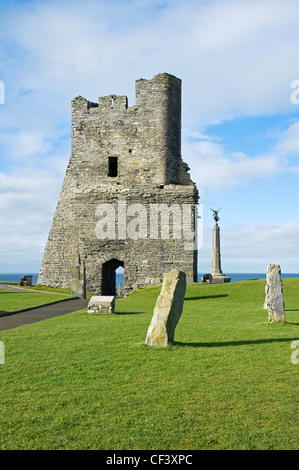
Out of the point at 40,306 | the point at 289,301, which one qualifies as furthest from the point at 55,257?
the point at 289,301

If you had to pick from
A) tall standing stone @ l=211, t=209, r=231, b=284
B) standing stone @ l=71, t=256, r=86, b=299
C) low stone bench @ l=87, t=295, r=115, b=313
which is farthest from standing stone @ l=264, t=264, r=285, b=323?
tall standing stone @ l=211, t=209, r=231, b=284

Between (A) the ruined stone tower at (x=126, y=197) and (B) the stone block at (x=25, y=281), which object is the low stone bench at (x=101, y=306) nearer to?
(A) the ruined stone tower at (x=126, y=197)

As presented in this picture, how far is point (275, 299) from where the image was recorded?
11.7 m

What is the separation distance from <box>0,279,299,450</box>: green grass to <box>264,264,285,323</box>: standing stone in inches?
26.8

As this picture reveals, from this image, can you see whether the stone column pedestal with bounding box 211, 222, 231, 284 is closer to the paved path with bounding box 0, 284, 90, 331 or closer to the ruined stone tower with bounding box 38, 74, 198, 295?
the ruined stone tower with bounding box 38, 74, 198, 295

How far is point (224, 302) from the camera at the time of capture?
19.2m

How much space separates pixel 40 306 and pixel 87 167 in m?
15.6

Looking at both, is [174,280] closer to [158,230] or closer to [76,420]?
[76,420]

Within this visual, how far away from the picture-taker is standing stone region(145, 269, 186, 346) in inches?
338

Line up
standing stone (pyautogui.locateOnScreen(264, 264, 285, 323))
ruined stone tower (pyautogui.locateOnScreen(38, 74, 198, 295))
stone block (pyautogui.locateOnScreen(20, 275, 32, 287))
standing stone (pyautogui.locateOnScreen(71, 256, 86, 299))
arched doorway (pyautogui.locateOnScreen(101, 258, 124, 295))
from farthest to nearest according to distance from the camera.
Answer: stone block (pyautogui.locateOnScreen(20, 275, 32, 287)) → arched doorway (pyautogui.locateOnScreen(101, 258, 124, 295)) → ruined stone tower (pyautogui.locateOnScreen(38, 74, 198, 295)) → standing stone (pyautogui.locateOnScreen(71, 256, 86, 299)) → standing stone (pyautogui.locateOnScreen(264, 264, 285, 323))

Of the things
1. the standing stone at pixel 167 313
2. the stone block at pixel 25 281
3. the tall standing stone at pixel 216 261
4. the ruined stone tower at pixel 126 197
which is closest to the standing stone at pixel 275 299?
the standing stone at pixel 167 313

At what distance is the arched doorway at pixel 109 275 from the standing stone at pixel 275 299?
1961cm

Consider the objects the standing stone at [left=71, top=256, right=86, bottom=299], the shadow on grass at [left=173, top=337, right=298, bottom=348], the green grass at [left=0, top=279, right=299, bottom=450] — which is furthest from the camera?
the standing stone at [left=71, top=256, right=86, bottom=299]

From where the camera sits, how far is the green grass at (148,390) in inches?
180
